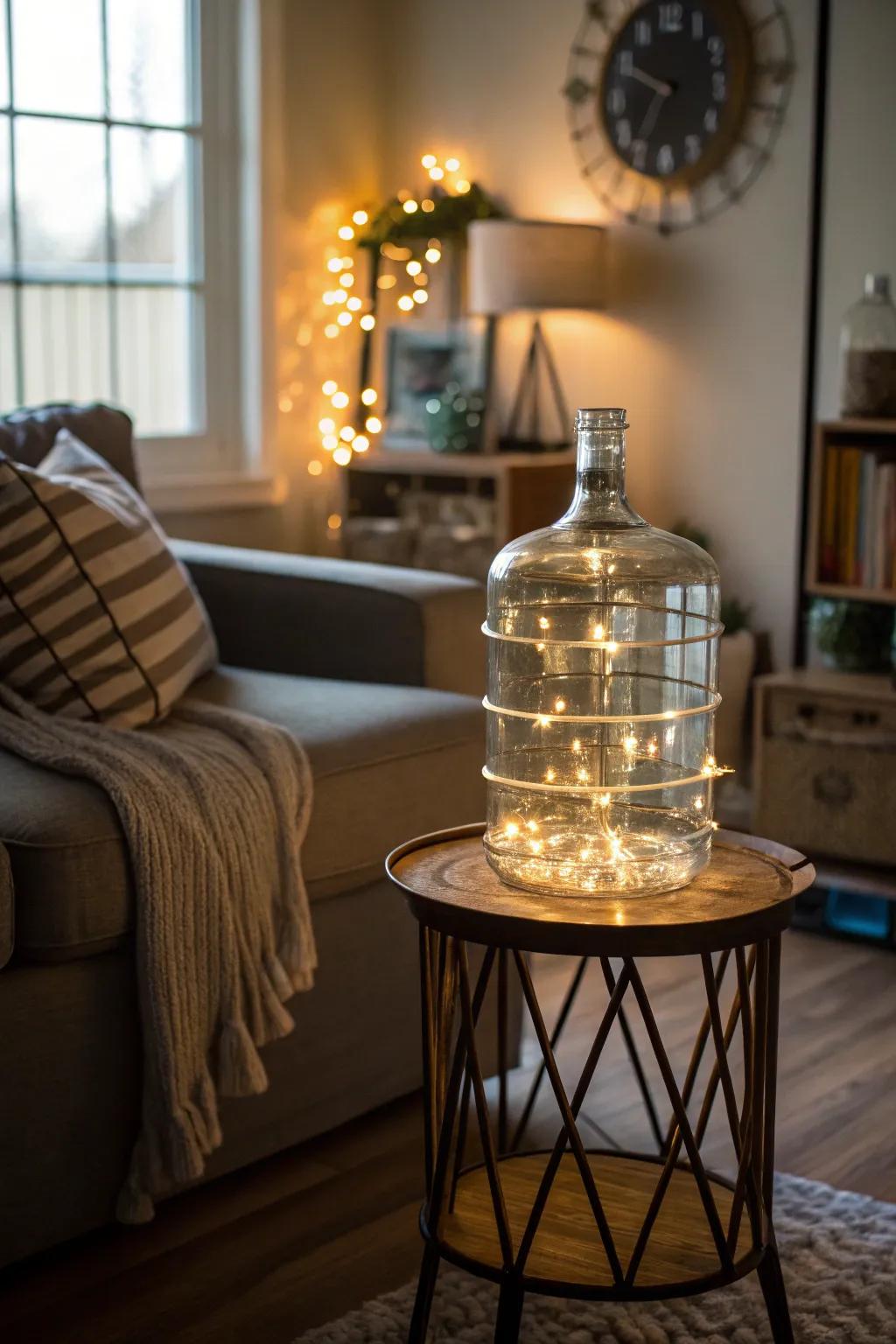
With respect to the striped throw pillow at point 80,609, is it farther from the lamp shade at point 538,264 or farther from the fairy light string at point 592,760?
the lamp shade at point 538,264

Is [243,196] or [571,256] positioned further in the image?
[243,196]

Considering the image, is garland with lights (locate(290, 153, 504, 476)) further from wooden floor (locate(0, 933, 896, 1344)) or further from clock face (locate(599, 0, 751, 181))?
wooden floor (locate(0, 933, 896, 1344))

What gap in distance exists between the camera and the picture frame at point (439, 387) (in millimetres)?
4070

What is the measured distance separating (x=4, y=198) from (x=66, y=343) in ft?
1.15

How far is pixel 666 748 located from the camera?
1.69 meters

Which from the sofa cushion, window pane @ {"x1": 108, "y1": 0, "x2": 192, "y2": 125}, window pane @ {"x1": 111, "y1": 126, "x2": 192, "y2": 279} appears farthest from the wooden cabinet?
the sofa cushion

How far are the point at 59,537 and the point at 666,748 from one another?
979 mm

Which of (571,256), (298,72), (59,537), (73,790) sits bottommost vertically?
(73,790)

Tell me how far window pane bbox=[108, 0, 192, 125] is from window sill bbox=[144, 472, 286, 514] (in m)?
0.84

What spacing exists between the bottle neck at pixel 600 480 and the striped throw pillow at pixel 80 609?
2.83 ft

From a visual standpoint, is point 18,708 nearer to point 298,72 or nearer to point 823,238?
point 823,238

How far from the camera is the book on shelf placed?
10.8 ft

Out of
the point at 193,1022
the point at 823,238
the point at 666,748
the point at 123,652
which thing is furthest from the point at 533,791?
the point at 823,238

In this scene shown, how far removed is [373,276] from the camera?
4316 millimetres
